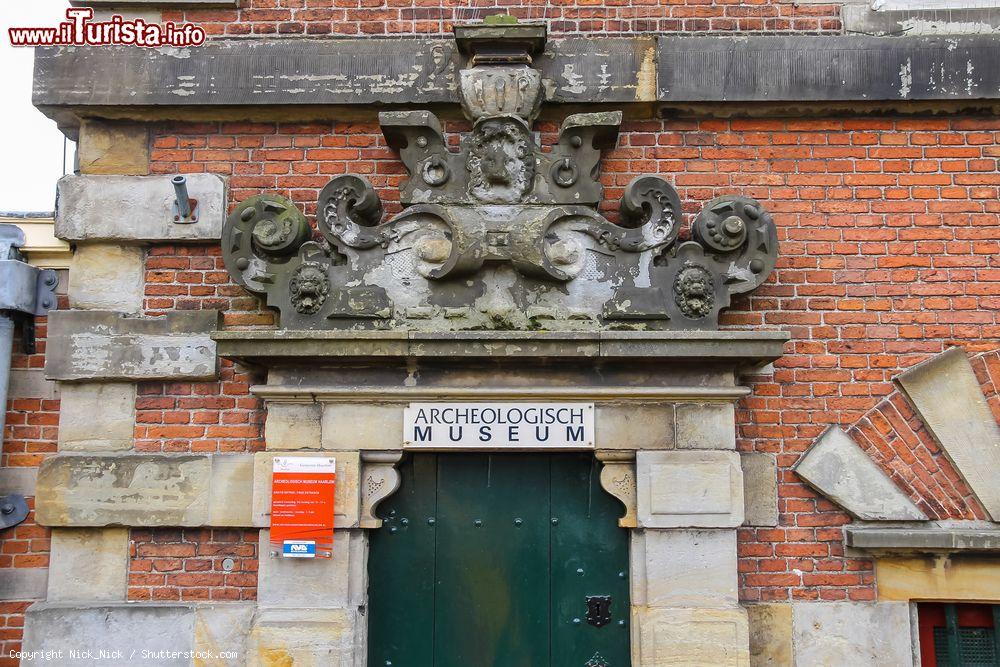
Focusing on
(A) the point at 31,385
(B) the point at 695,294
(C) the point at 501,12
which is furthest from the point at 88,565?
(C) the point at 501,12

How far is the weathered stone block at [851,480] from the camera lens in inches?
174

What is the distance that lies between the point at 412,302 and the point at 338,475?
3.11 ft

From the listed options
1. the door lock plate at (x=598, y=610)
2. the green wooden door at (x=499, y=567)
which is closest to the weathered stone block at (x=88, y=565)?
the green wooden door at (x=499, y=567)

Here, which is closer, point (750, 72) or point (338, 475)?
point (338, 475)

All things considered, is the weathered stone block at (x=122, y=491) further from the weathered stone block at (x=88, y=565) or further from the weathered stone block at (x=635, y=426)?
the weathered stone block at (x=635, y=426)

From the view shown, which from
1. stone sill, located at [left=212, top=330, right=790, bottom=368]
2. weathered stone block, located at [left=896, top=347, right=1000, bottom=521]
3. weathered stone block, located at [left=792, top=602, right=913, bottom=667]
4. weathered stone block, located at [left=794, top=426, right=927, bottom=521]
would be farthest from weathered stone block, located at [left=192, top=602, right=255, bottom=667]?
weathered stone block, located at [left=896, top=347, right=1000, bottom=521]

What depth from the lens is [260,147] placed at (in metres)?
4.88

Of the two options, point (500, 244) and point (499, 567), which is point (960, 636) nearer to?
point (499, 567)

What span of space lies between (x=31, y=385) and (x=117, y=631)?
1372 mm

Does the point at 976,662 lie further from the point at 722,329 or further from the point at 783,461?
the point at 722,329

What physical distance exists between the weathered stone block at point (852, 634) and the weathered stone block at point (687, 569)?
1.37 feet

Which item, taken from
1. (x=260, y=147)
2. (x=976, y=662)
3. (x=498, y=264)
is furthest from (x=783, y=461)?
(x=260, y=147)

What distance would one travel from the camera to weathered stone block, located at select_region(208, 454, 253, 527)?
4.43 metres

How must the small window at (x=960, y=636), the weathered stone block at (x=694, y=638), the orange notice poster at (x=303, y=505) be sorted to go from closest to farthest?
1. the weathered stone block at (x=694, y=638)
2. the orange notice poster at (x=303, y=505)
3. the small window at (x=960, y=636)
